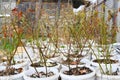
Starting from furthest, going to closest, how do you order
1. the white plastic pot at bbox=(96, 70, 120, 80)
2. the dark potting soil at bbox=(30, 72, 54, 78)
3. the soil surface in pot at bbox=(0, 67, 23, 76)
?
the soil surface in pot at bbox=(0, 67, 23, 76), the dark potting soil at bbox=(30, 72, 54, 78), the white plastic pot at bbox=(96, 70, 120, 80)

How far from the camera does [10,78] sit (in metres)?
2.49

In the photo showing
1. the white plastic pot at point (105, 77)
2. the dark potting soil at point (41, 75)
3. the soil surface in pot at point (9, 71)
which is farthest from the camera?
the soil surface in pot at point (9, 71)

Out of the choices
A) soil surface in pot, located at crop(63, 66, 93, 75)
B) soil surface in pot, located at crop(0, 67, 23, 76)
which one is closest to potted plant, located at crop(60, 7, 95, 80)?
soil surface in pot, located at crop(63, 66, 93, 75)

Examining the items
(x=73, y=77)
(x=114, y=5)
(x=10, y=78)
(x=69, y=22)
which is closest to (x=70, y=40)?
(x=69, y=22)

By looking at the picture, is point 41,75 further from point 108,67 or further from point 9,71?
point 108,67

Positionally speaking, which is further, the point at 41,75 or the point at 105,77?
the point at 41,75

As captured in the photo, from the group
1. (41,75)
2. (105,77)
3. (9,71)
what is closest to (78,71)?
(105,77)

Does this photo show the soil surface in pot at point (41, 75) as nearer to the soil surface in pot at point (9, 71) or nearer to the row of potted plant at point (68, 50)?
the row of potted plant at point (68, 50)

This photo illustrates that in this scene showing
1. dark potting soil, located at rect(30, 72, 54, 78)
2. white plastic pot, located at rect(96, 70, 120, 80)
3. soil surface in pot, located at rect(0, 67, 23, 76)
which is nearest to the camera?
white plastic pot, located at rect(96, 70, 120, 80)

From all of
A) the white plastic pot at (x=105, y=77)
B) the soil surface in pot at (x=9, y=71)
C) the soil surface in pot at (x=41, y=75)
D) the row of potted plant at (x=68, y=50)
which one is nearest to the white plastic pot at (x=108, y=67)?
the row of potted plant at (x=68, y=50)

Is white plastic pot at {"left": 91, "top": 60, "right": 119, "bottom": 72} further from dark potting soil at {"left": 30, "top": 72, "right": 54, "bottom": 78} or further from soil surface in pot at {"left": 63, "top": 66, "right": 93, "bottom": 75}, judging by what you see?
dark potting soil at {"left": 30, "top": 72, "right": 54, "bottom": 78}

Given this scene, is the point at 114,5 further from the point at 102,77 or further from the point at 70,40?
the point at 102,77

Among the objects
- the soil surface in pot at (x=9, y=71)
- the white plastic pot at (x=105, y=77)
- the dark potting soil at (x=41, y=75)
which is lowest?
the white plastic pot at (x=105, y=77)

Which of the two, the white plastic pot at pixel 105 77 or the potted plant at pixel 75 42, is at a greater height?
the potted plant at pixel 75 42
